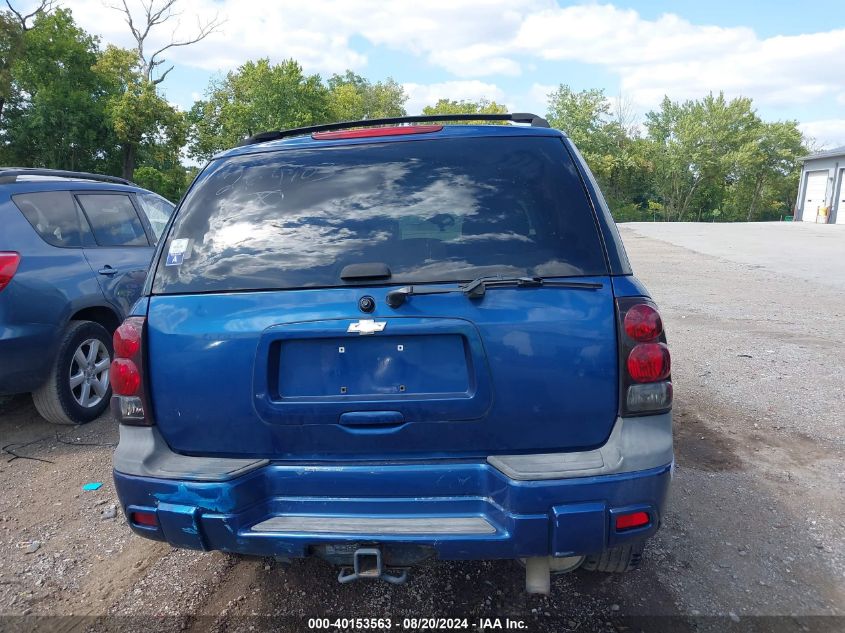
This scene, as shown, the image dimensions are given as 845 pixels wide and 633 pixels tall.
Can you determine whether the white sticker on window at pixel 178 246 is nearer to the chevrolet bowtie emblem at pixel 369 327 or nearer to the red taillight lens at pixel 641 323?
the chevrolet bowtie emblem at pixel 369 327

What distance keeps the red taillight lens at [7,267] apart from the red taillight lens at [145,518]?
2735 mm

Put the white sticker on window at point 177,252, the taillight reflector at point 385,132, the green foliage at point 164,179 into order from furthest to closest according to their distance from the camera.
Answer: the green foliage at point 164,179
the taillight reflector at point 385,132
the white sticker on window at point 177,252

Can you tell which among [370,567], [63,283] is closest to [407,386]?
[370,567]

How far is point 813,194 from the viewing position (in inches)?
1881

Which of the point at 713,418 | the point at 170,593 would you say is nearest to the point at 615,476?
the point at 170,593

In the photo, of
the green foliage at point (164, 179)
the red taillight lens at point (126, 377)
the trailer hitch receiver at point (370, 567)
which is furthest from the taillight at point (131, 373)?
the green foliage at point (164, 179)

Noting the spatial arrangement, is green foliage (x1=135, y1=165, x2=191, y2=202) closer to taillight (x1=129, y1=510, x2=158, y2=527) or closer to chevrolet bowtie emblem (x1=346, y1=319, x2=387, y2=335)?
taillight (x1=129, y1=510, x2=158, y2=527)

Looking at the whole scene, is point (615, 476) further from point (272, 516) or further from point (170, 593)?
point (170, 593)

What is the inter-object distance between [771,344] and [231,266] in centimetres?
712

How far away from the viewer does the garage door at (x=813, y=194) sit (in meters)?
45.9

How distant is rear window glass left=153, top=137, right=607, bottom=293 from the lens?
7.14ft

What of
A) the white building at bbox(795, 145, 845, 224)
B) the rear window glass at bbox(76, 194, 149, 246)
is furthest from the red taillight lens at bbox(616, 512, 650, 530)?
the white building at bbox(795, 145, 845, 224)

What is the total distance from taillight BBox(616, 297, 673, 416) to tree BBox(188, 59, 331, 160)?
4057cm

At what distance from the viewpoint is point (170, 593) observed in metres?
2.76
